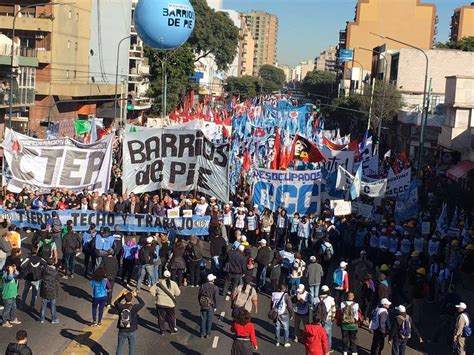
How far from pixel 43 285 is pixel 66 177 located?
8147 mm

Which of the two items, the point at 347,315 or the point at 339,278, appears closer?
the point at 347,315

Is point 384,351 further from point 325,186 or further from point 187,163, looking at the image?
point 325,186

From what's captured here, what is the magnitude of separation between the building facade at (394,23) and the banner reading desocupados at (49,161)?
9840 centimetres

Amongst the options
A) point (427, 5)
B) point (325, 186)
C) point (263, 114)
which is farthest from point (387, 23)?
point (325, 186)

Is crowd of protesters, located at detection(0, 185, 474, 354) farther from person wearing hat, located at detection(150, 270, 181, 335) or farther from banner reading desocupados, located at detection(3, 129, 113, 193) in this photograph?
banner reading desocupados, located at detection(3, 129, 113, 193)

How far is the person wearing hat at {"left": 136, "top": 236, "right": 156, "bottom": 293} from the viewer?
59.6 ft

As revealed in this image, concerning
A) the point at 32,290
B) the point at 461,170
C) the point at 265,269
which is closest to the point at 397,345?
the point at 265,269

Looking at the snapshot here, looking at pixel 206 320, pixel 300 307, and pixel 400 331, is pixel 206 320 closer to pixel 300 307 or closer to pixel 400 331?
pixel 300 307

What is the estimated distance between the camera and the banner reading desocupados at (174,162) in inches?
908

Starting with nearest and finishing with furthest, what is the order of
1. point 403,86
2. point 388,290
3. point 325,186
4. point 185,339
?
point 185,339 → point 388,290 → point 325,186 → point 403,86

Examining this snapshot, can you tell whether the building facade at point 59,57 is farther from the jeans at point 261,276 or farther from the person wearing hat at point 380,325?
the person wearing hat at point 380,325

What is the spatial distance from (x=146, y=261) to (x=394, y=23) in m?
113

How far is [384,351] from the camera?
15578mm

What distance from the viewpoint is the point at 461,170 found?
3825 centimetres
